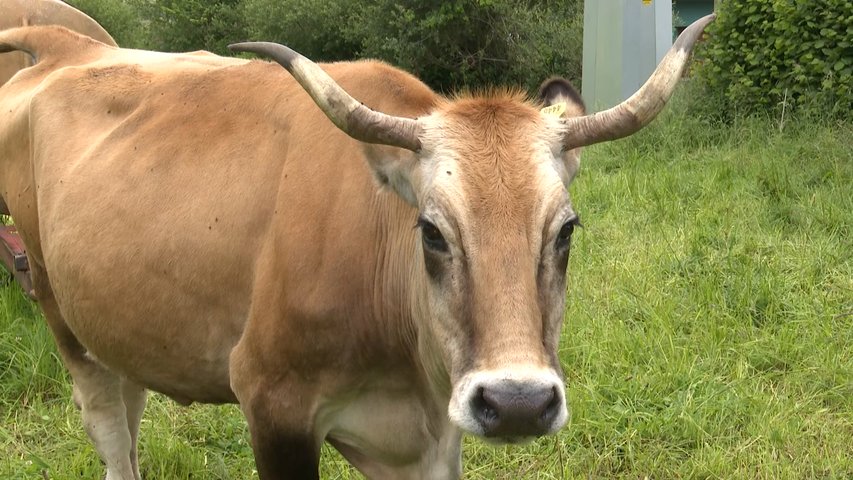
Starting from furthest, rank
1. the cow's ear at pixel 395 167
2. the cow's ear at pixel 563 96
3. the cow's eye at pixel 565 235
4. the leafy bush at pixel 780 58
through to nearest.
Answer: the leafy bush at pixel 780 58
the cow's ear at pixel 563 96
the cow's ear at pixel 395 167
the cow's eye at pixel 565 235

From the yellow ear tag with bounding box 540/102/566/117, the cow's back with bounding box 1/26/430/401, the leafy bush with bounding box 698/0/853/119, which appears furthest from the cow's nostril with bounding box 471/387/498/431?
the leafy bush with bounding box 698/0/853/119

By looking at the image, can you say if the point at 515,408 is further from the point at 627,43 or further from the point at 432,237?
the point at 627,43

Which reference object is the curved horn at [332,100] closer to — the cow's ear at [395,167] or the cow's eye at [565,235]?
the cow's ear at [395,167]

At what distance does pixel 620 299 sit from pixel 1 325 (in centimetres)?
381

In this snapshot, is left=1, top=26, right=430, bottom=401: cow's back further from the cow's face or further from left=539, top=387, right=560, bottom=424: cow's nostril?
left=539, top=387, right=560, bottom=424: cow's nostril

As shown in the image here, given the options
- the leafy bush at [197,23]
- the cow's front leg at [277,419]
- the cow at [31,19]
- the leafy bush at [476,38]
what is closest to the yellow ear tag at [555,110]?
the cow's front leg at [277,419]

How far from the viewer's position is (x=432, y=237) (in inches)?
109

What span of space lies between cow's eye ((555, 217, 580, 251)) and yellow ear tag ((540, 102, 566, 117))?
1.41ft

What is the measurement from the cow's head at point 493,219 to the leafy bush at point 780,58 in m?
6.42

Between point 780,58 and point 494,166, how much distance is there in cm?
764

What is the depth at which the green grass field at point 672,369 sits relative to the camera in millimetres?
4340

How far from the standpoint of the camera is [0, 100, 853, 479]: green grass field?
434cm

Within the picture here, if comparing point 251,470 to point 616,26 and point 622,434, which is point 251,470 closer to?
point 622,434

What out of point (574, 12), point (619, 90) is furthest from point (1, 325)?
point (574, 12)
